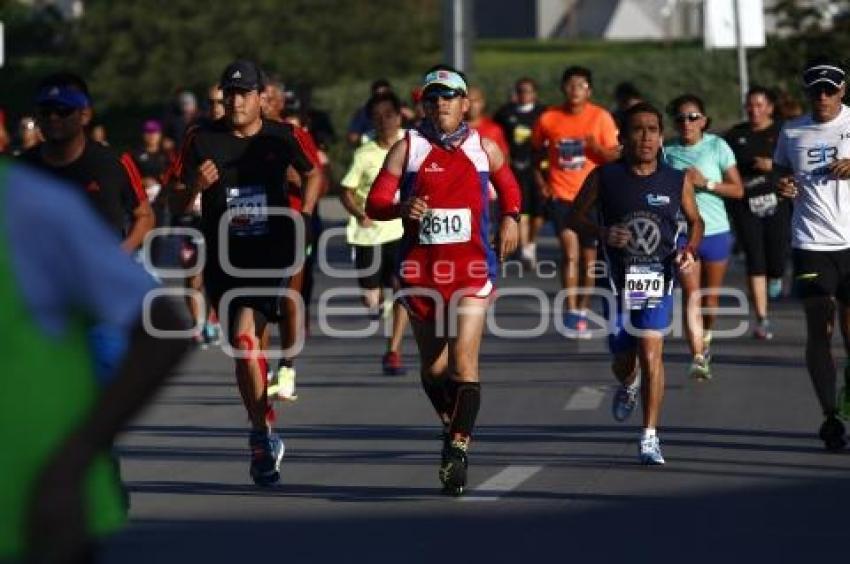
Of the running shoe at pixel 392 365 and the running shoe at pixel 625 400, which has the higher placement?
the running shoe at pixel 625 400

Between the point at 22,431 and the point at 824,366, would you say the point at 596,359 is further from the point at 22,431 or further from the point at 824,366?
the point at 22,431

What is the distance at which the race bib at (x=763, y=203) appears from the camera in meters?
19.2

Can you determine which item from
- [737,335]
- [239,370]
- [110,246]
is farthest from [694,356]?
[110,246]

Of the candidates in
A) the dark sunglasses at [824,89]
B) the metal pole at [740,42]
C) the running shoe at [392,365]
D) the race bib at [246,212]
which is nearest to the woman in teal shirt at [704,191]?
the running shoe at [392,365]

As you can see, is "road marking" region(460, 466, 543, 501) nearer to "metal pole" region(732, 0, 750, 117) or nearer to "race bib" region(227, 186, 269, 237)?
"race bib" region(227, 186, 269, 237)

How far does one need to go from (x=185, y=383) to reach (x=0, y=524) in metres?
12.9

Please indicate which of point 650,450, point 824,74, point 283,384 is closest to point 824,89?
point 824,74

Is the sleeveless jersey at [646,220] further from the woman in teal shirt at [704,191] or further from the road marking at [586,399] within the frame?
the woman in teal shirt at [704,191]

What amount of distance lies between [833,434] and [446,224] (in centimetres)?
251

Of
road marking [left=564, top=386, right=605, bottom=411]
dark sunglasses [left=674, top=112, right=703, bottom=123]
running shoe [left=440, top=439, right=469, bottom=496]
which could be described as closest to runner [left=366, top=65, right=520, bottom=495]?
running shoe [left=440, top=439, right=469, bottom=496]

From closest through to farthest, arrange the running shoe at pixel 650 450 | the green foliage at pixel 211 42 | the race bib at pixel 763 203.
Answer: the running shoe at pixel 650 450
the race bib at pixel 763 203
the green foliage at pixel 211 42

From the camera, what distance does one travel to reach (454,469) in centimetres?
1111

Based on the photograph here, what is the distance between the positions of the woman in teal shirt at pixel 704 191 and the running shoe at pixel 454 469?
17.8 ft

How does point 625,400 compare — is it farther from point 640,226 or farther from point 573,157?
point 573,157
